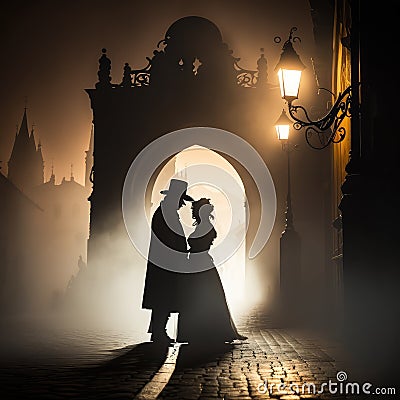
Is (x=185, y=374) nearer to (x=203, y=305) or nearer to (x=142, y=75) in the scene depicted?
(x=203, y=305)

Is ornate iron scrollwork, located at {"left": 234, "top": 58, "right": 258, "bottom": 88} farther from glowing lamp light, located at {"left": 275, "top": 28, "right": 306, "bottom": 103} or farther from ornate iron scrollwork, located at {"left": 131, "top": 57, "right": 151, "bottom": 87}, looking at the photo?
glowing lamp light, located at {"left": 275, "top": 28, "right": 306, "bottom": 103}

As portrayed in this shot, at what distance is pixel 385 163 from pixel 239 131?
826 inches

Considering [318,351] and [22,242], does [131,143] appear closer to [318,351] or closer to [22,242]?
[318,351]

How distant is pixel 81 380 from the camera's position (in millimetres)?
8422

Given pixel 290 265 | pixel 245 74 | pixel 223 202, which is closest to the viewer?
pixel 290 265

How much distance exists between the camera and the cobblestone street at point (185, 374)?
295 inches

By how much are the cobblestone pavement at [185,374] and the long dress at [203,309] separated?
0.26m

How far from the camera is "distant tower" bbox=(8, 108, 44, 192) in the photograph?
339 feet

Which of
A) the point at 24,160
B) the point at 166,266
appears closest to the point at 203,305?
the point at 166,266

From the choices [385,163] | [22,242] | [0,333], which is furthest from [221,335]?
[22,242]
